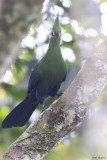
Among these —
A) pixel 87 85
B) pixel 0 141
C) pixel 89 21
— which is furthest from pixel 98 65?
pixel 0 141

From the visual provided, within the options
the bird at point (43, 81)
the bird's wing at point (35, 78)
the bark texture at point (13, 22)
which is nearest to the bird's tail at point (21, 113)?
the bird at point (43, 81)

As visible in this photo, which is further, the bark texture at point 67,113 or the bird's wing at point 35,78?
the bird's wing at point 35,78

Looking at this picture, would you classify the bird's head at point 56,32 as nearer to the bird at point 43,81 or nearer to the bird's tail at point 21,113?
the bird at point 43,81

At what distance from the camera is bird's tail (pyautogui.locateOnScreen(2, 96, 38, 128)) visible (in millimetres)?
3816

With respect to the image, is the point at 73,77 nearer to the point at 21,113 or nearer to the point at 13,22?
the point at 21,113

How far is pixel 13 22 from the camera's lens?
57.9 inches

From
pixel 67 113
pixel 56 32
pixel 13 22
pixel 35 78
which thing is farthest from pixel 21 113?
pixel 13 22

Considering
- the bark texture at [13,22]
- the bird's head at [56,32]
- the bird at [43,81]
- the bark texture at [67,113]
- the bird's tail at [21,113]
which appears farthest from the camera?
the bird's tail at [21,113]

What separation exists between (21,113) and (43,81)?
54 cm

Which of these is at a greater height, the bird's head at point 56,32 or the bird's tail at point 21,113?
the bird's head at point 56,32

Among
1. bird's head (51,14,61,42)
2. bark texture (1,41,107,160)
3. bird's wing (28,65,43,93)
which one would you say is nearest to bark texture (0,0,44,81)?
bark texture (1,41,107,160)

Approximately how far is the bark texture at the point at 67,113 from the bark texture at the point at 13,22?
1287mm

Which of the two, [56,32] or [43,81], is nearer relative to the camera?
[56,32]

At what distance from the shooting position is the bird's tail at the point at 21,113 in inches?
150
